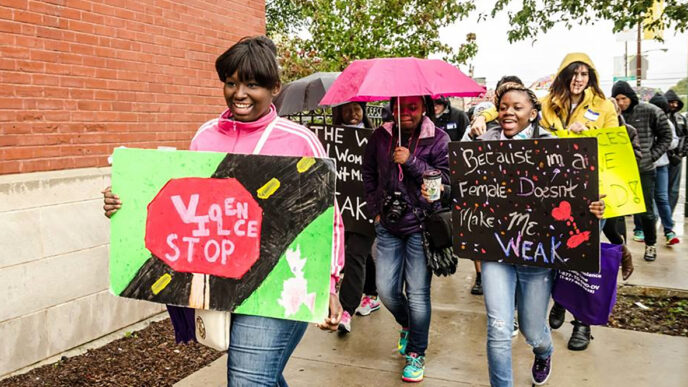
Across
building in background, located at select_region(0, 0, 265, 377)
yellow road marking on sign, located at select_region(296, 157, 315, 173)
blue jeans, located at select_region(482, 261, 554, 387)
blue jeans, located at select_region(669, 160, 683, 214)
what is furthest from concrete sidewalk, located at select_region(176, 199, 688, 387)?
blue jeans, located at select_region(669, 160, 683, 214)

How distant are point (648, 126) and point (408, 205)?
5198mm

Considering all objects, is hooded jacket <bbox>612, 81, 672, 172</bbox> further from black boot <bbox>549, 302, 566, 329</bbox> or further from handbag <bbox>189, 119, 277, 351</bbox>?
handbag <bbox>189, 119, 277, 351</bbox>

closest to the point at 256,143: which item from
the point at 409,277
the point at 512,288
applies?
the point at 512,288

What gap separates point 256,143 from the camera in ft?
8.84

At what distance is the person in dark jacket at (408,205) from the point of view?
424cm

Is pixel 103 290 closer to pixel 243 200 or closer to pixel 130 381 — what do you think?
pixel 130 381

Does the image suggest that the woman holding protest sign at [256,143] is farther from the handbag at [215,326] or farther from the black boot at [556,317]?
the black boot at [556,317]

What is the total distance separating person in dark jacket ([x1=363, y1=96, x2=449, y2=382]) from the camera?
424cm

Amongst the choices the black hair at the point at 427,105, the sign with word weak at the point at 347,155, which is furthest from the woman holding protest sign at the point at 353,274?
the black hair at the point at 427,105

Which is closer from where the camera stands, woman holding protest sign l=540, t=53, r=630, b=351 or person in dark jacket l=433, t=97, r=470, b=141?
woman holding protest sign l=540, t=53, r=630, b=351

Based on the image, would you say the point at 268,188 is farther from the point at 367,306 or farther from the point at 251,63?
the point at 367,306

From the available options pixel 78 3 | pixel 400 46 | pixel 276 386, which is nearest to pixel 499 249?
pixel 276 386

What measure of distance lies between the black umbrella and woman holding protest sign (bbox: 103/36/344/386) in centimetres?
411

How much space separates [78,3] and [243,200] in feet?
11.4
